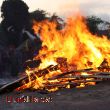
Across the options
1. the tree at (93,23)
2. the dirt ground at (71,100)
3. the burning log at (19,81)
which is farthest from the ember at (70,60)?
the tree at (93,23)

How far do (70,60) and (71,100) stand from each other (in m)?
5.12

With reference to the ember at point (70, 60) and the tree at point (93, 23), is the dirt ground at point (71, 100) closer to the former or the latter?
the ember at point (70, 60)

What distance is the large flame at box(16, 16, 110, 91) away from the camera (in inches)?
672

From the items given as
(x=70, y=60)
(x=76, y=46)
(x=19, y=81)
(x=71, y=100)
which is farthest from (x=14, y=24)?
(x=71, y=100)

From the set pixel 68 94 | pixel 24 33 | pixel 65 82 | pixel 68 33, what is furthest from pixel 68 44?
pixel 24 33

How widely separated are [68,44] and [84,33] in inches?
46.9

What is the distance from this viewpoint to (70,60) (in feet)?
56.3

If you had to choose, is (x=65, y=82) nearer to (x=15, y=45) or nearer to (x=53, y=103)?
(x=53, y=103)

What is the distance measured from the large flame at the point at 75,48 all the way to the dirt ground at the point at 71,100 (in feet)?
7.66

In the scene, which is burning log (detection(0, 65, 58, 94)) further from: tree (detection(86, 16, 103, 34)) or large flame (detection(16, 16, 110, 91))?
tree (detection(86, 16, 103, 34))

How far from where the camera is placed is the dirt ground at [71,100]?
11281 millimetres

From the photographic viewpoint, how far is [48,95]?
1318 centimetres

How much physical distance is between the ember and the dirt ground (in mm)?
593

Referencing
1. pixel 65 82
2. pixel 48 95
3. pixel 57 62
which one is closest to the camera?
pixel 48 95
